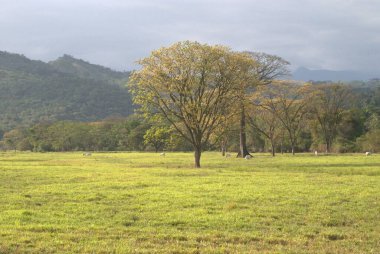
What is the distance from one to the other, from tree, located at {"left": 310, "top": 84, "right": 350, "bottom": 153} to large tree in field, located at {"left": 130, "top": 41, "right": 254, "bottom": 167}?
40847mm

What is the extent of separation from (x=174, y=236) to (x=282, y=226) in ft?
11.8

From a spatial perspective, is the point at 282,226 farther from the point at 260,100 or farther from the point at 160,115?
the point at 260,100

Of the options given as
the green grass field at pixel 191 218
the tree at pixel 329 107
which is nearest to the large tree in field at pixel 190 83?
the green grass field at pixel 191 218

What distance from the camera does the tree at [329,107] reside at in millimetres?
85375

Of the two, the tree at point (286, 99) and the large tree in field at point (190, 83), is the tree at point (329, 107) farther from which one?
the large tree in field at point (190, 83)

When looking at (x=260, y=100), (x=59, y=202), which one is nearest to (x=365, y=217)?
(x=59, y=202)

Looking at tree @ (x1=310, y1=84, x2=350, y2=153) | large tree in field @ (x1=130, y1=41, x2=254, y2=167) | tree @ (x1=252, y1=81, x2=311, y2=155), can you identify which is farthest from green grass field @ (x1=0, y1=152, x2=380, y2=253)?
tree @ (x1=310, y1=84, x2=350, y2=153)

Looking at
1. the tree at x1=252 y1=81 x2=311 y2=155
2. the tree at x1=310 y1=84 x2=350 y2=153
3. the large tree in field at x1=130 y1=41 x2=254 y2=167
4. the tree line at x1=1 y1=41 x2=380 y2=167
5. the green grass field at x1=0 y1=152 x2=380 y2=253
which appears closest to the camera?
the green grass field at x1=0 y1=152 x2=380 y2=253

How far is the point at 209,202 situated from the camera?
1855 cm

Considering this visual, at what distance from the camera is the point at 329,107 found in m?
88.4

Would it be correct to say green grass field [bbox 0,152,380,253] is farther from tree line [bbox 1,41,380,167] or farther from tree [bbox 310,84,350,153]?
tree [bbox 310,84,350,153]

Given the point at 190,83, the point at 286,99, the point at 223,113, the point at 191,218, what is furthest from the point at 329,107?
the point at 191,218

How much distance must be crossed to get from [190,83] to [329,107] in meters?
51.8

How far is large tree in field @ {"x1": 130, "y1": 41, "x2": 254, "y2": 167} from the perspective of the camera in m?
43.3
